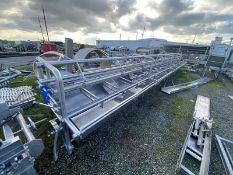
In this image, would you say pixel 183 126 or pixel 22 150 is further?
pixel 183 126

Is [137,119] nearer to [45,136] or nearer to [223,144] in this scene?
[223,144]

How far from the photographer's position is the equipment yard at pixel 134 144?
2.59m

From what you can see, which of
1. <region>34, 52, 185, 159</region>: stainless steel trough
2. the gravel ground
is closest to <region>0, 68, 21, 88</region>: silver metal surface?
<region>34, 52, 185, 159</region>: stainless steel trough

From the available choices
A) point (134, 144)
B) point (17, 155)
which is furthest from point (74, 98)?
point (134, 144)

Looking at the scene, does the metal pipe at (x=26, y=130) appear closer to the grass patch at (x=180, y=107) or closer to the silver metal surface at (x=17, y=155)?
the silver metal surface at (x=17, y=155)

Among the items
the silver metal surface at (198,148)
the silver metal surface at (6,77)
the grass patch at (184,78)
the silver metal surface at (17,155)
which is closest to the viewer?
the silver metal surface at (17,155)

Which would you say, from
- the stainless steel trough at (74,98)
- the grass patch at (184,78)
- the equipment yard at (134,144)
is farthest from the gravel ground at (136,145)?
A: the grass patch at (184,78)

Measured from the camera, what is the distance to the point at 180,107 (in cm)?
538

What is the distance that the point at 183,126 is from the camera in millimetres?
4094

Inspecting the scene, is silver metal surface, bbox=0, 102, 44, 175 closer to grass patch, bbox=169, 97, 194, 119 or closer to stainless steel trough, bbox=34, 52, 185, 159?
stainless steel trough, bbox=34, 52, 185, 159

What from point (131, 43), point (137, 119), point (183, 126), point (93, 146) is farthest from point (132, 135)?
point (131, 43)

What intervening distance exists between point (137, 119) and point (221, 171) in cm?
233

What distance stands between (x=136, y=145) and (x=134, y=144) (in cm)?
6

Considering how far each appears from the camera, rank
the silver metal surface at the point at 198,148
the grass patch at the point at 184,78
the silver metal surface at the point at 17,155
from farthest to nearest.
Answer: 1. the grass patch at the point at 184,78
2. the silver metal surface at the point at 198,148
3. the silver metal surface at the point at 17,155
